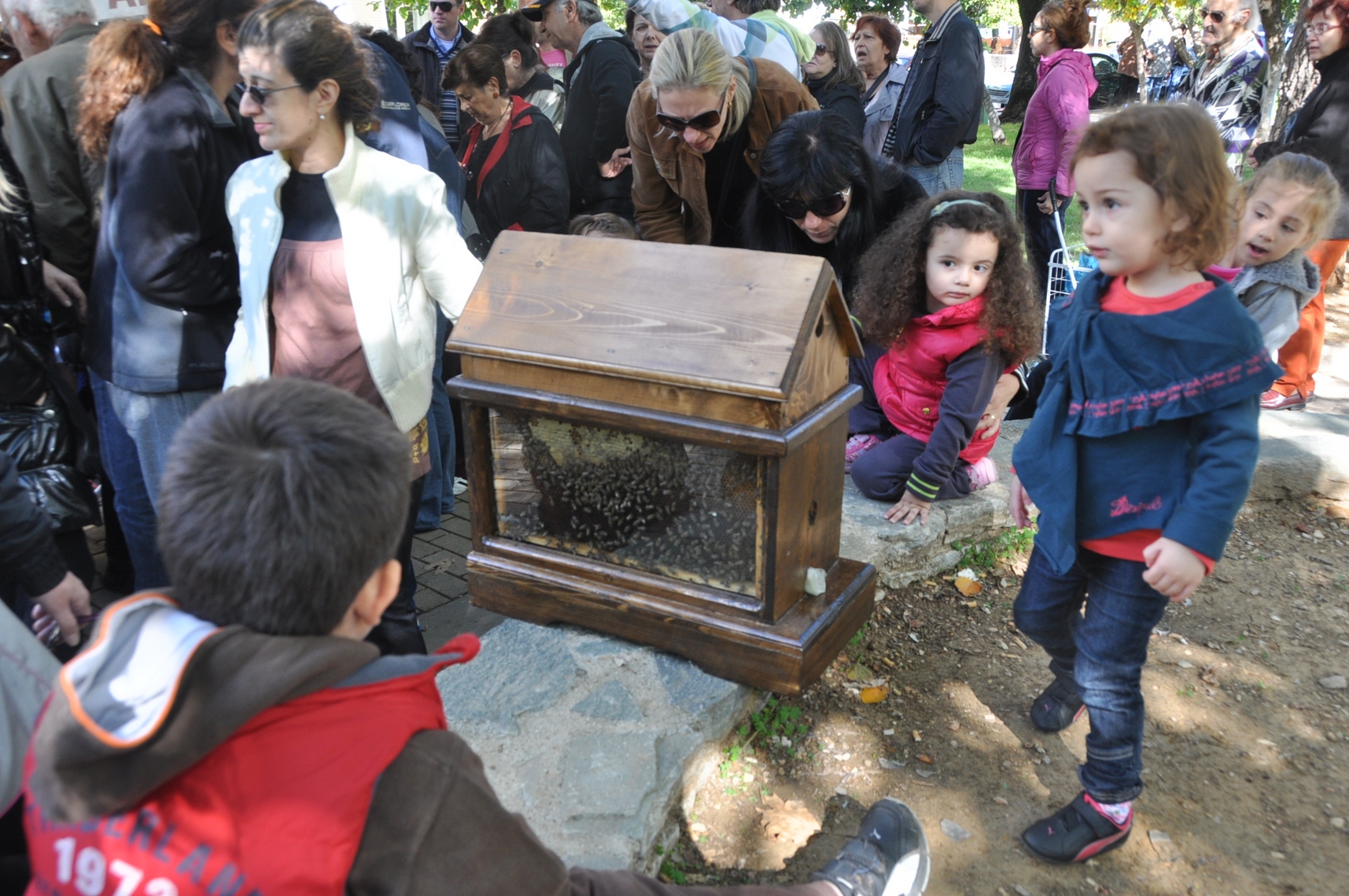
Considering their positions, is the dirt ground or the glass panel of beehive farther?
the glass panel of beehive

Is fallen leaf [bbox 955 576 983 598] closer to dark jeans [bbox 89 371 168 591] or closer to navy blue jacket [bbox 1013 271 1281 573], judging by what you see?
navy blue jacket [bbox 1013 271 1281 573]

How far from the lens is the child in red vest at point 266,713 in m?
1.01

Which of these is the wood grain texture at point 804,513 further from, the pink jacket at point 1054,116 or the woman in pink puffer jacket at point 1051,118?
the pink jacket at point 1054,116

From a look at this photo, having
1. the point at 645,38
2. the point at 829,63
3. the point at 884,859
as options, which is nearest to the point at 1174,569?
the point at 884,859

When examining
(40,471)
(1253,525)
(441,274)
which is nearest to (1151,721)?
(1253,525)

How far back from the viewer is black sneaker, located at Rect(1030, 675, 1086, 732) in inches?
102

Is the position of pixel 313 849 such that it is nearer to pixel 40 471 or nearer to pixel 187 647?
pixel 187 647

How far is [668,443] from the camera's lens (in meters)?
→ 2.30

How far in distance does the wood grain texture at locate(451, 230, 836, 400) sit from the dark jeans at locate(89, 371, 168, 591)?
117 cm

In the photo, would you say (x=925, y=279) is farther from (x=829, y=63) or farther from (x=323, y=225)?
(x=829, y=63)

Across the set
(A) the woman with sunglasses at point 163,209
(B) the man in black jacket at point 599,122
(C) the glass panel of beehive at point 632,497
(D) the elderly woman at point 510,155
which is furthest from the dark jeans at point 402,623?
(B) the man in black jacket at point 599,122

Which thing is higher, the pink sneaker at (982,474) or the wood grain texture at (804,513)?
the wood grain texture at (804,513)

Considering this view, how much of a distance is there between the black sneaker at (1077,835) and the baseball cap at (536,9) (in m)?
4.89

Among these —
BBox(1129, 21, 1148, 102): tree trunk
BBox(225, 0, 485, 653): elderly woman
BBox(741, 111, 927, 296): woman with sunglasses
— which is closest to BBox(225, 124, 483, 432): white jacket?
BBox(225, 0, 485, 653): elderly woman
